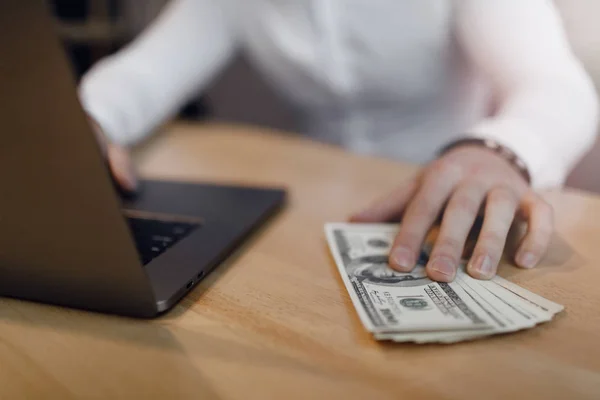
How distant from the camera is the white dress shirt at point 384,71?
75 centimetres

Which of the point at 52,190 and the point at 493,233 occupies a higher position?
the point at 52,190

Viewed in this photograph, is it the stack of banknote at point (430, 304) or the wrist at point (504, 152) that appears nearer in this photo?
the stack of banknote at point (430, 304)

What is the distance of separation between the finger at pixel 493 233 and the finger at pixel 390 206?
95mm

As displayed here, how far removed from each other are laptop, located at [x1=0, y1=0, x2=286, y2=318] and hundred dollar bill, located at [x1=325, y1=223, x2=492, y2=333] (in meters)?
0.13

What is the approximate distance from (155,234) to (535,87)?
0.51 metres

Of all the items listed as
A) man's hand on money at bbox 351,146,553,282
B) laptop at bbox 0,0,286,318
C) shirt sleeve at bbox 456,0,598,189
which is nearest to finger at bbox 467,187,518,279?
man's hand on money at bbox 351,146,553,282

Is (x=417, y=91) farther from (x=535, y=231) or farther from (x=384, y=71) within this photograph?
(x=535, y=231)

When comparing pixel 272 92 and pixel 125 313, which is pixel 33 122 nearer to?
pixel 125 313

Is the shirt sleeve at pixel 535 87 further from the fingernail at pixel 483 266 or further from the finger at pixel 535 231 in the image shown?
the fingernail at pixel 483 266

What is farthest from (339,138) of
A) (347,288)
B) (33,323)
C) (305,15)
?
(33,323)

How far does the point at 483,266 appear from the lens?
0.51 m

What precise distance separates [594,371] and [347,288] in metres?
0.20

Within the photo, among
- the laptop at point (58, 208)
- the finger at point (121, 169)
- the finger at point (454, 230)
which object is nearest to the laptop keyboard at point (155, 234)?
the laptop at point (58, 208)

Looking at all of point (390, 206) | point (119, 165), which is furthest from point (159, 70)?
point (390, 206)
